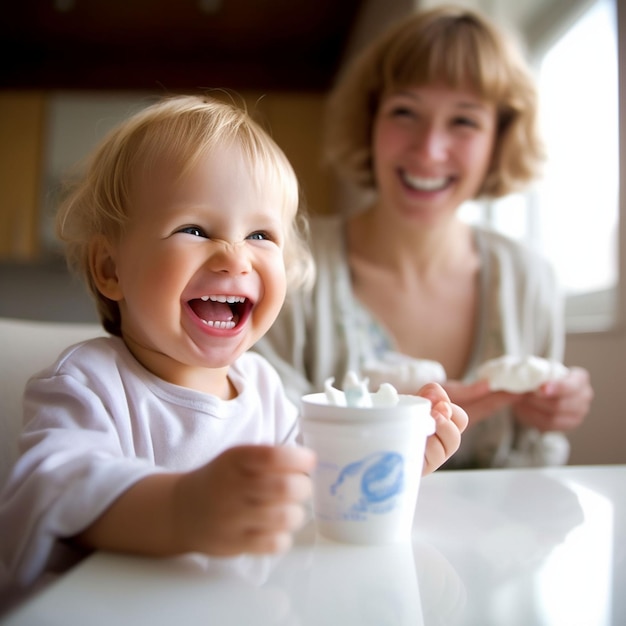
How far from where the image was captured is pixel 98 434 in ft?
1.58

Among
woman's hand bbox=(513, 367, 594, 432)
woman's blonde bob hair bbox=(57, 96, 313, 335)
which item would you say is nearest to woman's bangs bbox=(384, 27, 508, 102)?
woman's hand bbox=(513, 367, 594, 432)

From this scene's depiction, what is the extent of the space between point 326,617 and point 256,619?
40 millimetres

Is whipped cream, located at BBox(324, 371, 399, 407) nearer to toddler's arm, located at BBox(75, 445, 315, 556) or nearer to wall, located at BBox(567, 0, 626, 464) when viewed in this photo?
toddler's arm, located at BBox(75, 445, 315, 556)

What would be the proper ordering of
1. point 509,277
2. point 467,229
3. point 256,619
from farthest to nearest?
point 467,229
point 509,277
point 256,619

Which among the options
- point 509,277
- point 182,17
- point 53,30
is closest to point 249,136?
point 509,277

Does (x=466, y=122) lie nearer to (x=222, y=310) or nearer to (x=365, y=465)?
(x=222, y=310)

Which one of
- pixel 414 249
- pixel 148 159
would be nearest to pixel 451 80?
pixel 414 249

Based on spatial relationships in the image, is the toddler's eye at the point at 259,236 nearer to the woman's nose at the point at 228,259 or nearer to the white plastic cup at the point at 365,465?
the woman's nose at the point at 228,259

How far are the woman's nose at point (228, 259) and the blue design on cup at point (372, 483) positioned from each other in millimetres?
214

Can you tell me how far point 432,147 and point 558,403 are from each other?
2.00 feet

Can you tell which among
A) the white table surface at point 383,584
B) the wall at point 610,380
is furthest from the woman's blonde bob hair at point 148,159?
the wall at point 610,380

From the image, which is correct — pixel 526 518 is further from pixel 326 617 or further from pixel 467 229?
pixel 467 229

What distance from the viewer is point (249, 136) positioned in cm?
63

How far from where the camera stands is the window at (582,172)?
1759 mm
